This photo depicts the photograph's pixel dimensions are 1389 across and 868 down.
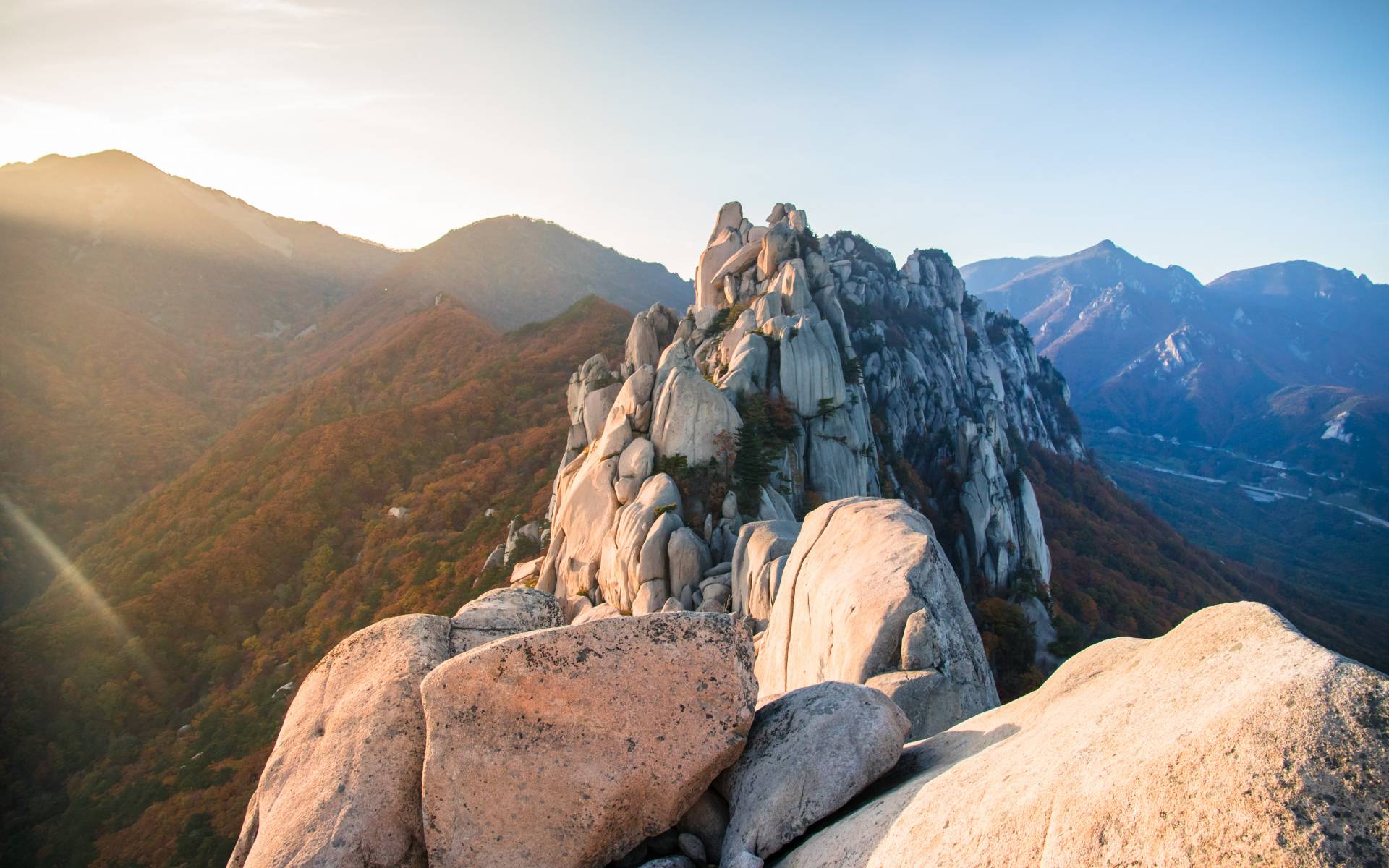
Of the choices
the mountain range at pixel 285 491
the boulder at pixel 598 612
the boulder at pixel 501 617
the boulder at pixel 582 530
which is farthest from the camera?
the mountain range at pixel 285 491

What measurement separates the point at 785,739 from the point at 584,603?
19.6 metres

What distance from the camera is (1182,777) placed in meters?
3.33

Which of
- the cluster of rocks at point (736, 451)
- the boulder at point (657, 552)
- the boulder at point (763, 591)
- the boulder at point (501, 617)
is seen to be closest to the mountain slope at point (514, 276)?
the cluster of rocks at point (736, 451)

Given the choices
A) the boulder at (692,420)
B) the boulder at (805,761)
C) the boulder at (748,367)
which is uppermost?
the boulder at (748,367)

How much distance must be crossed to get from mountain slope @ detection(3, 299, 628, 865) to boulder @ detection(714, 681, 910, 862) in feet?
102

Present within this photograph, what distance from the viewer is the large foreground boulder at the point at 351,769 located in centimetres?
538

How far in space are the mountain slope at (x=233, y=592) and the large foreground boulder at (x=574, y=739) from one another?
29.9 m

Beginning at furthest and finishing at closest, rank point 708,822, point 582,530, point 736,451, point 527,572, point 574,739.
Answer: point 527,572, point 582,530, point 736,451, point 708,822, point 574,739

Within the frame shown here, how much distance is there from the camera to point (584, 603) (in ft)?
80.9

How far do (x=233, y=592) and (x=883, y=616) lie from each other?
5124 cm

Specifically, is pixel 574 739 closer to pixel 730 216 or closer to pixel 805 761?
pixel 805 761

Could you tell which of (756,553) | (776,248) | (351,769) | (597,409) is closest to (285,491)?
(597,409)

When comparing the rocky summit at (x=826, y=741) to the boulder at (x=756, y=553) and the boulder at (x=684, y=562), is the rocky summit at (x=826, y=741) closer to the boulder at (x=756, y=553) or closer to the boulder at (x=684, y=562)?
the boulder at (x=756, y=553)

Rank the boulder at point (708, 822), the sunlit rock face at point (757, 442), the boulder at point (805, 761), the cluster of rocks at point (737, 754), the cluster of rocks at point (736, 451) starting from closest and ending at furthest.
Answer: the cluster of rocks at point (737, 754) → the boulder at point (805, 761) → the boulder at point (708, 822) → the cluster of rocks at point (736, 451) → the sunlit rock face at point (757, 442)
